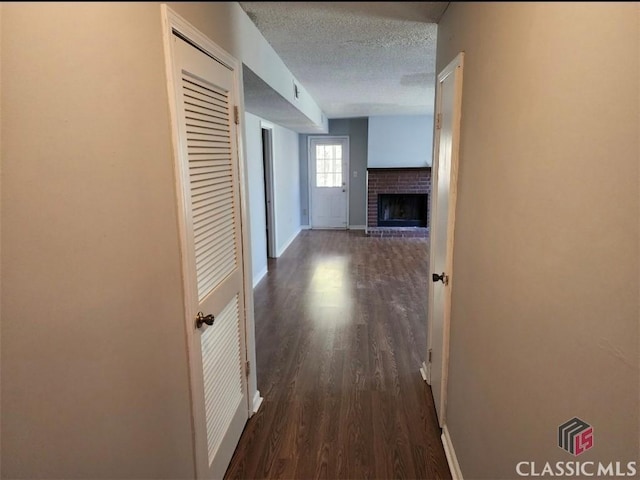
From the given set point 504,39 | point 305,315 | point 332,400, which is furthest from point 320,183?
point 504,39

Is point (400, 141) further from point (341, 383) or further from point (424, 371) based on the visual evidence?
point (341, 383)

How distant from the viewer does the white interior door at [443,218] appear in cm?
177

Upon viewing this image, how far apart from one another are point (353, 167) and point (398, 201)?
1235mm

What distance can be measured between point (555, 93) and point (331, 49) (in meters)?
2.24

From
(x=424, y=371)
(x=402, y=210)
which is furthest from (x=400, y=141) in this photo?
(x=424, y=371)

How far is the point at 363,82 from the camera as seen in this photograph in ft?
13.2

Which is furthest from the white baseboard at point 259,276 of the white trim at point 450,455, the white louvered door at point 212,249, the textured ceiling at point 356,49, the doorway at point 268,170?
the white trim at point 450,455

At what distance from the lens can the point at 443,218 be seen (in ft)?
6.86

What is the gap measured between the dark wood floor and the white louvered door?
0.29 metres

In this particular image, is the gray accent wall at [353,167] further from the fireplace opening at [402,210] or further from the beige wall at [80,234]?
the beige wall at [80,234]

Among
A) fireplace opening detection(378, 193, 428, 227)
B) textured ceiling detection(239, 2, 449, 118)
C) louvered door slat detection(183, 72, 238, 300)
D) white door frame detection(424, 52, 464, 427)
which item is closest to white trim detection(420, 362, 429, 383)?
white door frame detection(424, 52, 464, 427)

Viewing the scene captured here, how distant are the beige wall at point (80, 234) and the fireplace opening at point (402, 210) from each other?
7242 millimetres

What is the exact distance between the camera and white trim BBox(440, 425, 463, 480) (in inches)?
68.8

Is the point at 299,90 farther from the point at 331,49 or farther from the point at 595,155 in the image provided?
the point at 595,155
